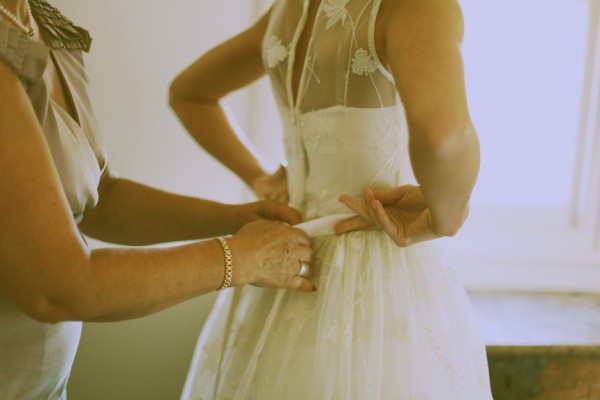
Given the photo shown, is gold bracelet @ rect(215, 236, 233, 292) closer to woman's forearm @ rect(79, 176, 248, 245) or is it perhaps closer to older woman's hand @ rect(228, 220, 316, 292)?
older woman's hand @ rect(228, 220, 316, 292)

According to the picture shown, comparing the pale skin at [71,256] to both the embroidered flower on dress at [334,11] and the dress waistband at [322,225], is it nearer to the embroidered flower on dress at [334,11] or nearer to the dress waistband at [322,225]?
the dress waistband at [322,225]

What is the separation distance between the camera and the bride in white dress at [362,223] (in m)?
0.75

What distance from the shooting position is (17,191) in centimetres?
63

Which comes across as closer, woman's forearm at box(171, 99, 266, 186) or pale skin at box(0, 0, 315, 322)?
pale skin at box(0, 0, 315, 322)

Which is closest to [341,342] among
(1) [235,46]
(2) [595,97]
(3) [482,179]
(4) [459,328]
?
(4) [459,328]

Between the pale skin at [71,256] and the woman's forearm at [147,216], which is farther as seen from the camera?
the woman's forearm at [147,216]

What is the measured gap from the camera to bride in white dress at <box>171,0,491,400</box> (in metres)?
0.75

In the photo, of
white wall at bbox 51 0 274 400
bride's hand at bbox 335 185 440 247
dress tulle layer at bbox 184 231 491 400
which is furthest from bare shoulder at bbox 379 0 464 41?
white wall at bbox 51 0 274 400

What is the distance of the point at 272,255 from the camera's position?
0.86 metres

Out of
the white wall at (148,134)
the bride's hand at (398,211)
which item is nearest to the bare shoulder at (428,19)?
the bride's hand at (398,211)

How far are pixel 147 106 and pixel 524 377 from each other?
3.44 feet

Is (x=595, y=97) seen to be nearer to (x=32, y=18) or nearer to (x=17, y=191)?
(x=32, y=18)

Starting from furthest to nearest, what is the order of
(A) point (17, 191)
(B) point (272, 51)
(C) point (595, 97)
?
(C) point (595, 97) < (B) point (272, 51) < (A) point (17, 191)

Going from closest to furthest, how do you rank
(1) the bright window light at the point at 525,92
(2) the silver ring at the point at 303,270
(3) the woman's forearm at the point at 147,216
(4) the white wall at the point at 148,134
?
1. (2) the silver ring at the point at 303,270
2. (3) the woman's forearm at the point at 147,216
3. (4) the white wall at the point at 148,134
4. (1) the bright window light at the point at 525,92
